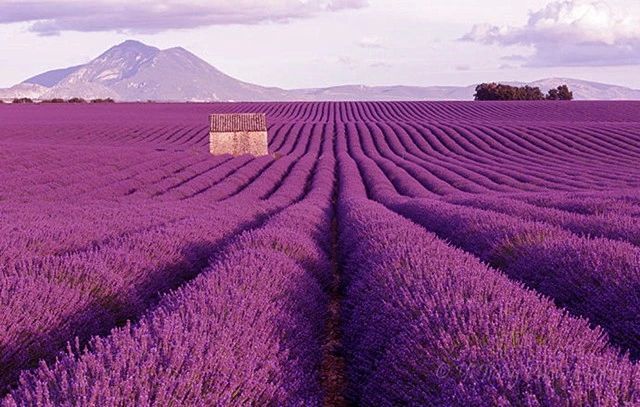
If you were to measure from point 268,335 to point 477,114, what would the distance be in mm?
63995

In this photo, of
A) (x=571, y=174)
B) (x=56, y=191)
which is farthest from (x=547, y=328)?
(x=571, y=174)

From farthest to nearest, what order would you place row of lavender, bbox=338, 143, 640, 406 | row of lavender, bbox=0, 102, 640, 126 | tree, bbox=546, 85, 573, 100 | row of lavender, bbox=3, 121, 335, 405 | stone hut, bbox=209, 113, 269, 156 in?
1. tree, bbox=546, 85, 573, 100
2. row of lavender, bbox=0, 102, 640, 126
3. stone hut, bbox=209, 113, 269, 156
4. row of lavender, bbox=3, 121, 335, 405
5. row of lavender, bbox=338, 143, 640, 406

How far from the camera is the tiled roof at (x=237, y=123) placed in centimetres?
3819

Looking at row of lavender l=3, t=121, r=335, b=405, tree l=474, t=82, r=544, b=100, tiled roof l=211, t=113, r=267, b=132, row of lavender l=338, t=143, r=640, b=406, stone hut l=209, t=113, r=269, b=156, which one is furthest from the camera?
tree l=474, t=82, r=544, b=100

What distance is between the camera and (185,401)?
2408 mm

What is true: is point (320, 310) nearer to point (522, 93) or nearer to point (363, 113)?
point (363, 113)

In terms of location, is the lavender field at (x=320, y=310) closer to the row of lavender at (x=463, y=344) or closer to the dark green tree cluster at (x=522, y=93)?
the row of lavender at (x=463, y=344)

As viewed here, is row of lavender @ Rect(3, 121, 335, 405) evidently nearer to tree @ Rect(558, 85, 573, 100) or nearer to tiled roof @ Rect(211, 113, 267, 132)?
tiled roof @ Rect(211, 113, 267, 132)

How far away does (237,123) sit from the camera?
127ft

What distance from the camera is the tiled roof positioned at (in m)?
38.2

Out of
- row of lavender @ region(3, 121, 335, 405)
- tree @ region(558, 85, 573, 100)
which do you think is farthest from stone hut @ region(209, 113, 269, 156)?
tree @ region(558, 85, 573, 100)

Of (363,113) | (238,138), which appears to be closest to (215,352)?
(238,138)

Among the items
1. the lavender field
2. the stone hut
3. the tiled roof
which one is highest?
the lavender field

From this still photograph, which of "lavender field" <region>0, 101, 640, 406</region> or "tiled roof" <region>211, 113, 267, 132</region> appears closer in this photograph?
"lavender field" <region>0, 101, 640, 406</region>
